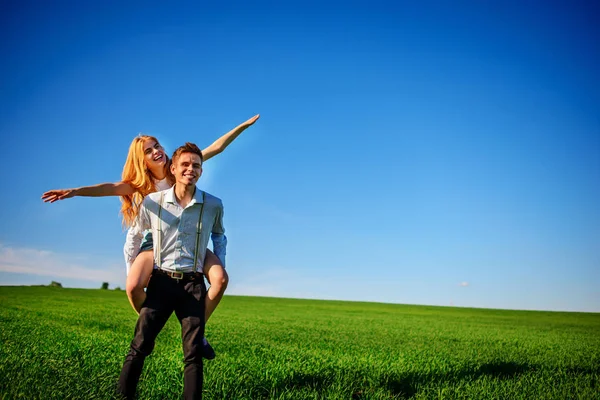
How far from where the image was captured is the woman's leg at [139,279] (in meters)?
4.18

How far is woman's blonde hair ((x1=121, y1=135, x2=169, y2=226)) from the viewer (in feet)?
16.0

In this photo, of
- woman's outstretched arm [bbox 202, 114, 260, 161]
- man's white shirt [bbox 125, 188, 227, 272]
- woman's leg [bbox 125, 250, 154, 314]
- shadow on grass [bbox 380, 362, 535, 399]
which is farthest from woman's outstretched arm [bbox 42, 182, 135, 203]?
shadow on grass [bbox 380, 362, 535, 399]

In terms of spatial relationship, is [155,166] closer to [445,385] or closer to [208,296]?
[208,296]

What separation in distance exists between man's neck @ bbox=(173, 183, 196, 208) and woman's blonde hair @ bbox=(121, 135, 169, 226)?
0.73 metres

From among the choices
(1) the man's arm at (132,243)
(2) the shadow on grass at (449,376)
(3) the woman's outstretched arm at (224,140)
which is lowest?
(2) the shadow on grass at (449,376)

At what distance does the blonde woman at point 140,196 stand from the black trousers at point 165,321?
0.13 m

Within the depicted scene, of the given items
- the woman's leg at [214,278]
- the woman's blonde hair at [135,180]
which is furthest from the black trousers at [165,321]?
the woman's blonde hair at [135,180]

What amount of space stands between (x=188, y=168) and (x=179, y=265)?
2.87 feet

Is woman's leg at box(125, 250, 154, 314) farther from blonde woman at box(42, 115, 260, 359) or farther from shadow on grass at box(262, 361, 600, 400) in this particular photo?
shadow on grass at box(262, 361, 600, 400)

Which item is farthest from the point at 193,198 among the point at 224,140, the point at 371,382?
the point at 371,382

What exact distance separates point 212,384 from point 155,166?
2.42 metres

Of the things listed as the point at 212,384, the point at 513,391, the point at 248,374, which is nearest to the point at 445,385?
the point at 513,391

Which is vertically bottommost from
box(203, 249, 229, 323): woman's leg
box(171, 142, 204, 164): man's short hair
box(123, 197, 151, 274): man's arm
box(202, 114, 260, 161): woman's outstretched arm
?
box(203, 249, 229, 323): woman's leg

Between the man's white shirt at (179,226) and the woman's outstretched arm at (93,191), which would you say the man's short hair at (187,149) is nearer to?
the man's white shirt at (179,226)
